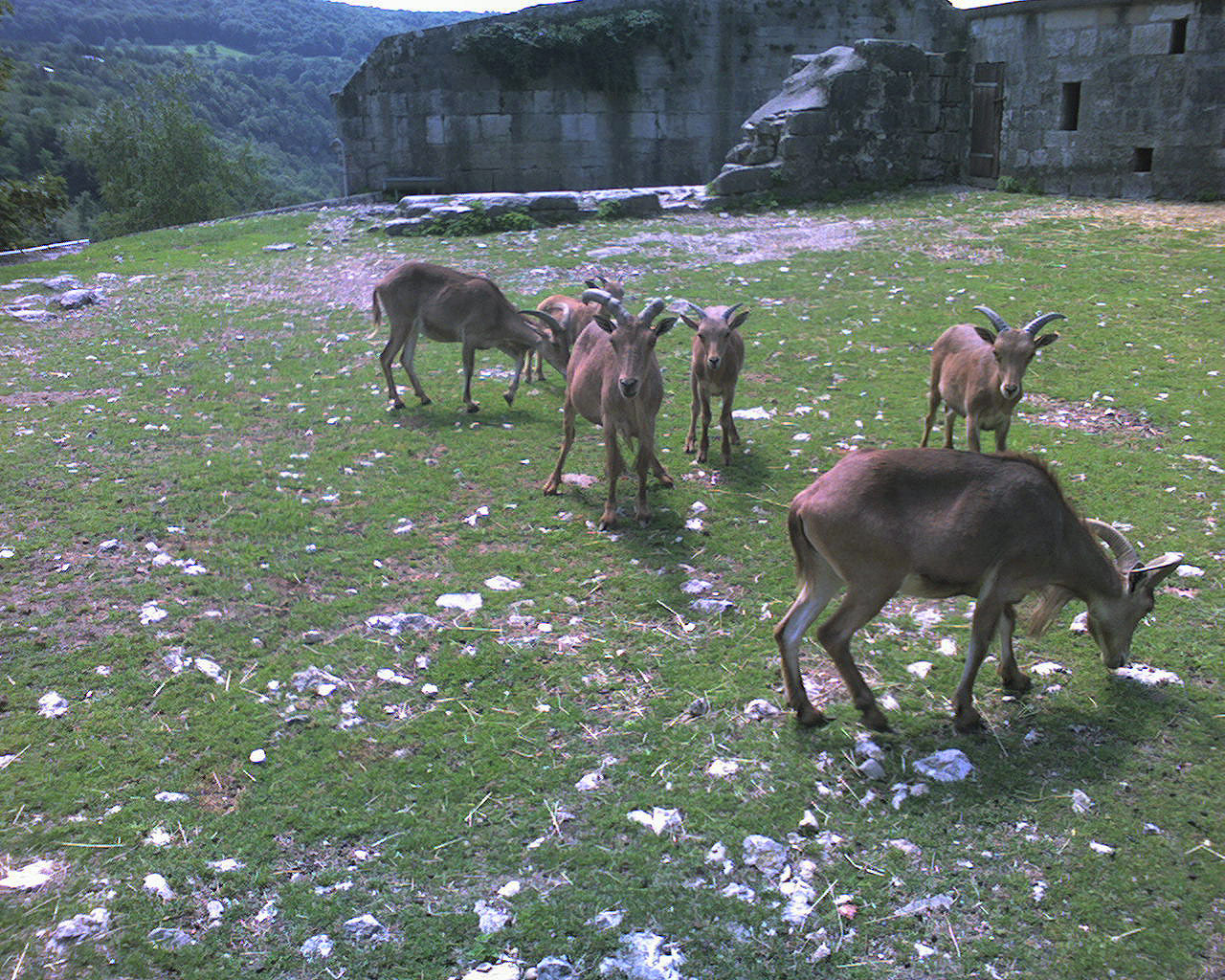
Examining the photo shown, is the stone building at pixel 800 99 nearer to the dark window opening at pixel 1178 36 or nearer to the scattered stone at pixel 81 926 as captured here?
the dark window opening at pixel 1178 36

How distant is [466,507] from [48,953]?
4.75 m

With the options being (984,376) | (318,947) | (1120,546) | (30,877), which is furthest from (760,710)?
(984,376)

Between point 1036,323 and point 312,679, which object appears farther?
point 1036,323

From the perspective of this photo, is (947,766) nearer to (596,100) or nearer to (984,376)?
(984,376)

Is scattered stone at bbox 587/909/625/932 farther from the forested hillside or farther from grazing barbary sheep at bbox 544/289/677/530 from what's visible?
the forested hillside

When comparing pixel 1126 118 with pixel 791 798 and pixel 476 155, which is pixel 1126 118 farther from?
pixel 791 798

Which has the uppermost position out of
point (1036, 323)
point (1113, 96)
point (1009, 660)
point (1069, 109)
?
point (1113, 96)

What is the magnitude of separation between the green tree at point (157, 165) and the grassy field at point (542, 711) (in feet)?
108

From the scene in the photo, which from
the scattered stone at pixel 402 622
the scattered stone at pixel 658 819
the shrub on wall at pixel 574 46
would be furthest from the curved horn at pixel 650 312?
the shrub on wall at pixel 574 46

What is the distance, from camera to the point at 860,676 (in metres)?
5.07

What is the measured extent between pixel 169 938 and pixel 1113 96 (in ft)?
75.6

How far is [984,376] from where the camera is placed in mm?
8172

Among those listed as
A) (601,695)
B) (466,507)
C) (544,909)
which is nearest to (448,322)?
(466,507)

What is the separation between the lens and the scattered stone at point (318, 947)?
3.74 metres
